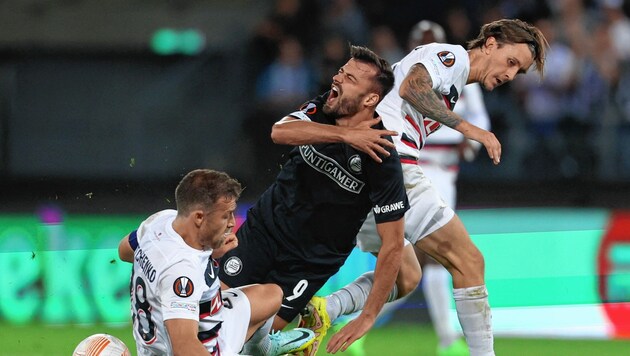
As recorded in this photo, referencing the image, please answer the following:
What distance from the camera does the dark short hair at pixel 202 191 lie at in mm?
5191

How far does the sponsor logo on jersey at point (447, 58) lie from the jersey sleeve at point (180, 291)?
68.2 inches

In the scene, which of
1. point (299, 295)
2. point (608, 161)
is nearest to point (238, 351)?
point (299, 295)

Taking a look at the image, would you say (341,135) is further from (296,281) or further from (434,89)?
(296,281)

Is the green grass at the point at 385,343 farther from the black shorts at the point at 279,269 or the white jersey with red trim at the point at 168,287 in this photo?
the white jersey with red trim at the point at 168,287

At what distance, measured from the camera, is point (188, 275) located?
510cm

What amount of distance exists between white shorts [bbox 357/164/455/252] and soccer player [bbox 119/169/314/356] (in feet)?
3.25

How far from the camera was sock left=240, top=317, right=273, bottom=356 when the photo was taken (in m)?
5.95

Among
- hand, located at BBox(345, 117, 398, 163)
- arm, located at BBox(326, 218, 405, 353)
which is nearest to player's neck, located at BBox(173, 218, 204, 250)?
hand, located at BBox(345, 117, 398, 163)

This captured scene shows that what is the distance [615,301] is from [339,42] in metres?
3.07

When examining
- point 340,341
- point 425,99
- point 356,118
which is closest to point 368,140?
point 356,118

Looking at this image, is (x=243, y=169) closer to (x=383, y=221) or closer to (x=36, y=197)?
(x=36, y=197)

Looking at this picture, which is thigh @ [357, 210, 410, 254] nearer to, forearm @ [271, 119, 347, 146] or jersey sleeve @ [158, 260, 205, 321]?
forearm @ [271, 119, 347, 146]

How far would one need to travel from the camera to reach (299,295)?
6.19m

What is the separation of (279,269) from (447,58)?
1304 millimetres
